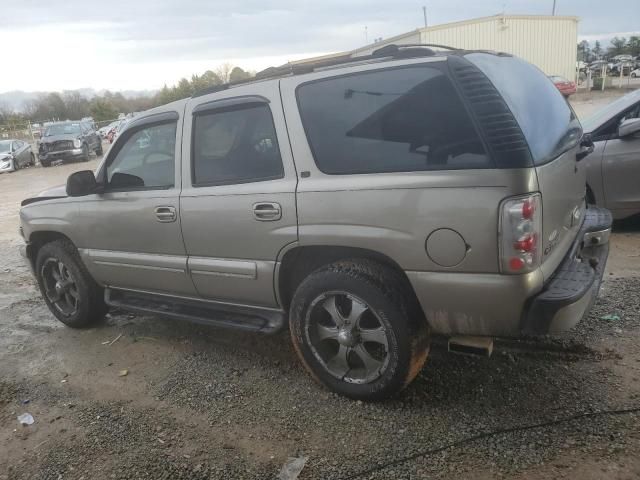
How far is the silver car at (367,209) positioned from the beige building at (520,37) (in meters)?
28.9

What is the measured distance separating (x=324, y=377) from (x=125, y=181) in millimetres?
2132

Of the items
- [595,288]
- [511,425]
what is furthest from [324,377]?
[595,288]

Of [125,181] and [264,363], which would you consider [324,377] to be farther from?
[125,181]

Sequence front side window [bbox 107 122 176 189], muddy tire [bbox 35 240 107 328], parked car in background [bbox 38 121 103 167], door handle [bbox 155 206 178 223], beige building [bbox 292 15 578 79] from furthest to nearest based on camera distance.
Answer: beige building [bbox 292 15 578 79], parked car in background [bbox 38 121 103 167], muddy tire [bbox 35 240 107 328], front side window [bbox 107 122 176 189], door handle [bbox 155 206 178 223]

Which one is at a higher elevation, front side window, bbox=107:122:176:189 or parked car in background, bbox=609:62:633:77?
front side window, bbox=107:122:176:189

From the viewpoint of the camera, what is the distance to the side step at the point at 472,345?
9.22 ft

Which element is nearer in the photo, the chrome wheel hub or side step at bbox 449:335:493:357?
side step at bbox 449:335:493:357

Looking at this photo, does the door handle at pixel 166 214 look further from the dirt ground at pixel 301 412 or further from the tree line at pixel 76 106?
the tree line at pixel 76 106

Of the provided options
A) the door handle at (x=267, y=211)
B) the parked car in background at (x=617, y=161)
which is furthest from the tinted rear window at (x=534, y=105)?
the parked car in background at (x=617, y=161)

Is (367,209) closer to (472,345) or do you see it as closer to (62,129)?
(472,345)

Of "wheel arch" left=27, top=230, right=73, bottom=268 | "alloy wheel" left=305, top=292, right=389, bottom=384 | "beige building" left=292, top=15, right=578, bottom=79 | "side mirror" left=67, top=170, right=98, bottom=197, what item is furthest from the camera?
"beige building" left=292, top=15, right=578, bottom=79

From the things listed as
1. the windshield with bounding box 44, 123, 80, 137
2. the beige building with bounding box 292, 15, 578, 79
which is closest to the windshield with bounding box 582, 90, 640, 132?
the windshield with bounding box 44, 123, 80, 137

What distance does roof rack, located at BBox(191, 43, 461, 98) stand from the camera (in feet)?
9.62

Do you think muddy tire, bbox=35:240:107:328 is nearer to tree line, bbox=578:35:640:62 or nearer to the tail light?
the tail light
